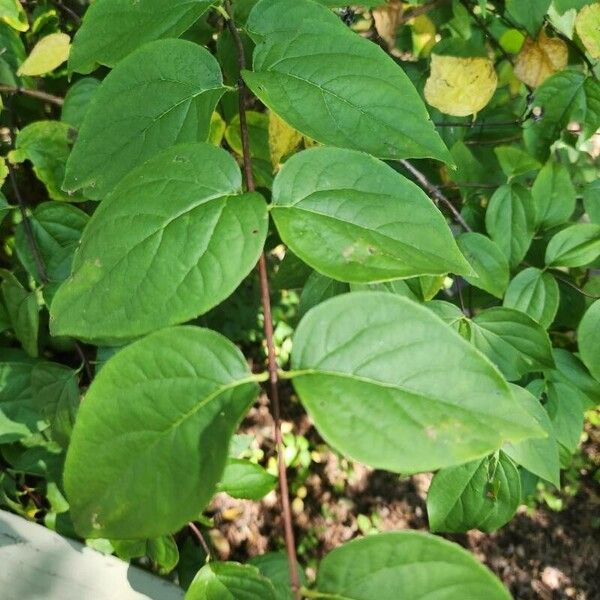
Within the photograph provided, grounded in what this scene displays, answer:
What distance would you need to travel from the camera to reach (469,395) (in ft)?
1.54

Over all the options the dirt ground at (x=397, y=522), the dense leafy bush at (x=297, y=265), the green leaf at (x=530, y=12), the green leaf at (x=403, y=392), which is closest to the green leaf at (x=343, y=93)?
the dense leafy bush at (x=297, y=265)

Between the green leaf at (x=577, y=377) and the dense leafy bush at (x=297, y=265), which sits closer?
the dense leafy bush at (x=297, y=265)

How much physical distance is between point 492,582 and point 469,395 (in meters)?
0.14

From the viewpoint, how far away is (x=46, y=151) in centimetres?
102

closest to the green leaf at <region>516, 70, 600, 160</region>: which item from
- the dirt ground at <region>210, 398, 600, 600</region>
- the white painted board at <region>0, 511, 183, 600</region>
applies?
the white painted board at <region>0, 511, 183, 600</region>

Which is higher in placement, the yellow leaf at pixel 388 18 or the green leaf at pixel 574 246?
the yellow leaf at pixel 388 18

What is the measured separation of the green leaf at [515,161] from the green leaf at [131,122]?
0.71 meters

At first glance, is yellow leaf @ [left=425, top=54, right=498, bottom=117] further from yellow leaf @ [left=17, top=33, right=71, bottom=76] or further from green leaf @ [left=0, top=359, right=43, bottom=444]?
green leaf @ [left=0, top=359, right=43, bottom=444]

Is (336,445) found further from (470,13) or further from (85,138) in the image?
(470,13)

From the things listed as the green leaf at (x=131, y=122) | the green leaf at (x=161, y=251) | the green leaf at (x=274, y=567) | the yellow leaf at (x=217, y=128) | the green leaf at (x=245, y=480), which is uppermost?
the green leaf at (x=131, y=122)

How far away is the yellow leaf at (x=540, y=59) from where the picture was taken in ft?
3.67

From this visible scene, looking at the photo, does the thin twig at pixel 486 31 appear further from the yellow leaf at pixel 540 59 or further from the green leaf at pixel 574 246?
the green leaf at pixel 574 246

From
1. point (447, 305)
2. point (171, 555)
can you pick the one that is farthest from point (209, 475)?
point (171, 555)

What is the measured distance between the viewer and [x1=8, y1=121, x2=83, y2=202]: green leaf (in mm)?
1014
